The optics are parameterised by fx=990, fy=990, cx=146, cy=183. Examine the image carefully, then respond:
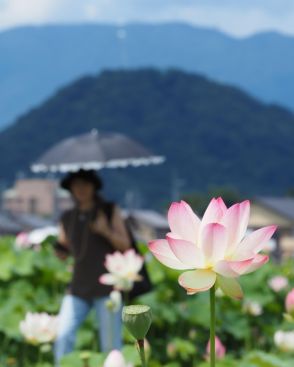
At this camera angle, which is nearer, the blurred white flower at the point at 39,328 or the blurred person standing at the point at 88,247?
the blurred white flower at the point at 39,328

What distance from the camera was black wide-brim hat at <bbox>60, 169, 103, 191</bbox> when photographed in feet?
9.60

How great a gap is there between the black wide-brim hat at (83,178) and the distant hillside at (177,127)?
6793cm

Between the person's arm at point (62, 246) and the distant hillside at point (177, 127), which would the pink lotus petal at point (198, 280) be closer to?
the person's arm at point (62, 246)

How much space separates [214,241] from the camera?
2.57ft

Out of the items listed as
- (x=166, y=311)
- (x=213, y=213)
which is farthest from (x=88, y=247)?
(x=213, y=213)

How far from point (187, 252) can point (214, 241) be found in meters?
0.02

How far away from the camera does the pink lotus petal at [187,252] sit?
77 cm

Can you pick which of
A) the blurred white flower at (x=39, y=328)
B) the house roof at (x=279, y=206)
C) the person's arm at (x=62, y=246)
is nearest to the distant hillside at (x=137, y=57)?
the house roof at (x=279, y=206)

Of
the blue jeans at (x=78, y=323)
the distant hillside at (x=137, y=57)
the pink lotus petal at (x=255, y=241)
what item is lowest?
the blue jeans at (x=78, y=323)

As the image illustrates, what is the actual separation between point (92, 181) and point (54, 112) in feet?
238

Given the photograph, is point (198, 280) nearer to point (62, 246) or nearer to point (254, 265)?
point (254, 265)

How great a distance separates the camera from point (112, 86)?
79.0 meters

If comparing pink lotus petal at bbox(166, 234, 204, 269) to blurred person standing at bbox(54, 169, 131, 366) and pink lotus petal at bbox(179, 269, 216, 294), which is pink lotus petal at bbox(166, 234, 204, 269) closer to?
pink lotus petal at bbox(179, 269, 216, 294)

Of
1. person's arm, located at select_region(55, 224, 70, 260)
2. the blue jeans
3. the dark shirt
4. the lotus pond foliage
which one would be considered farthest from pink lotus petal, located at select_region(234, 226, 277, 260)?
the lotus pond foliage
